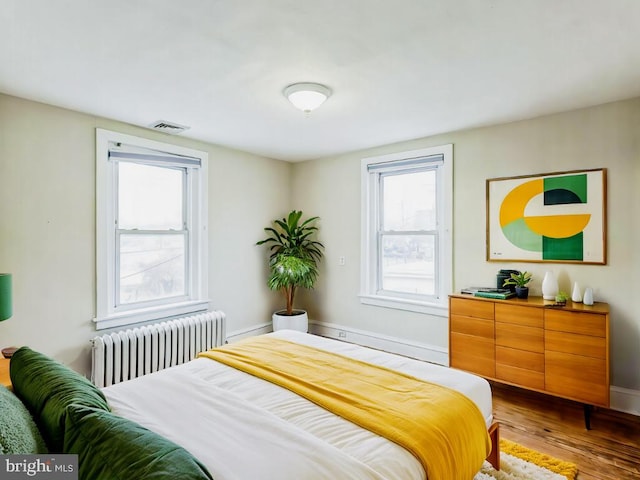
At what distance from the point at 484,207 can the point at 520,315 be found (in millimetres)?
1139

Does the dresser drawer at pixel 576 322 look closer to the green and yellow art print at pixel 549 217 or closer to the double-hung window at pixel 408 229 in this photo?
the green and yellow art print at pixel 549 217

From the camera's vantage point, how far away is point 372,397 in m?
1.70

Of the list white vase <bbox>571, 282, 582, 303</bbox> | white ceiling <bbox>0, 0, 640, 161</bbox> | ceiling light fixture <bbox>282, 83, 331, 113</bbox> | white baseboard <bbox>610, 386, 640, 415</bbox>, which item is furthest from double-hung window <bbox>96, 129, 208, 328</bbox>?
white baseboard <bbox>610, 386, 640, 415</bbox>

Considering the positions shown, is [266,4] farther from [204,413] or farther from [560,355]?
[560,355]

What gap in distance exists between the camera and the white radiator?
3.02m

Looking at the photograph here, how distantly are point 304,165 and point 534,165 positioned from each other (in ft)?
9.35

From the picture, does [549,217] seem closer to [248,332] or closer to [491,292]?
[491,292]

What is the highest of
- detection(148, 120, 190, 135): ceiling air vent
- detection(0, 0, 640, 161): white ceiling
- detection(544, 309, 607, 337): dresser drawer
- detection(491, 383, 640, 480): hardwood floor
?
detection(0, 0, 640, 161): white ceiling

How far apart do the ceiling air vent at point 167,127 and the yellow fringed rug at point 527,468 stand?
3627 mm

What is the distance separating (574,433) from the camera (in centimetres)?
252

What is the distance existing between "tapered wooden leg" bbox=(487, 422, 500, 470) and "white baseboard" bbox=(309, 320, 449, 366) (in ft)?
5.51

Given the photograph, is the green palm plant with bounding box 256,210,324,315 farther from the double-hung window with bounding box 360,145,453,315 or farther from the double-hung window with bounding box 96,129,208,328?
the double-hung window with bounding box 96,129,208,328

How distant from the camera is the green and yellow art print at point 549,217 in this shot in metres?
2.92

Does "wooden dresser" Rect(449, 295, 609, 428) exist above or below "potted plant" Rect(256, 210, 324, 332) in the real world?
below
